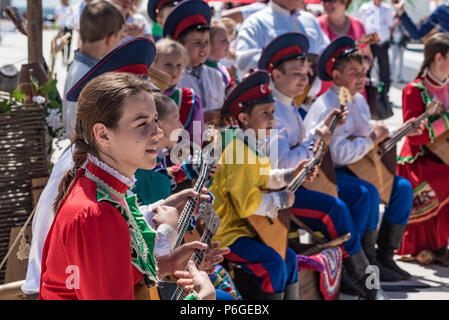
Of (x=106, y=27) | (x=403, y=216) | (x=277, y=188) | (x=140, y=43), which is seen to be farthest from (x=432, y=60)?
(x=140, y=43)

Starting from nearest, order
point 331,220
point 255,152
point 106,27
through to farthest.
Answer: point 106,27 < point 255,152 < point 331,220

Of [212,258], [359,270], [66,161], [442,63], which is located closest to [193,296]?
[212,258]

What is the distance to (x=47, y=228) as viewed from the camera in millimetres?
2480

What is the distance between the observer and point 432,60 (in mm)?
5230

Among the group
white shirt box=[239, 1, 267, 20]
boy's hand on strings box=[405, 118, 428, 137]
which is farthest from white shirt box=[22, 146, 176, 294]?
white shirt box=[239, 1, 267, 20]

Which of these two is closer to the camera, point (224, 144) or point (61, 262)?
point (61, 262)

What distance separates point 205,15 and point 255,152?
1.41 m

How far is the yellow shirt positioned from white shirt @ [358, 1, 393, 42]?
27.8 feet

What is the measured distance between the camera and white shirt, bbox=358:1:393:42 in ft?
38.0

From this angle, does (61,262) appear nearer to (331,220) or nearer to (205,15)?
(331,220)

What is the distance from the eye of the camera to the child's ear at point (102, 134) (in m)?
1.96

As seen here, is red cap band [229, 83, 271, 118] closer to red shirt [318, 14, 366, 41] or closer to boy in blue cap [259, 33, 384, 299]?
boy in blue cap [259, 33, 384, 299]
